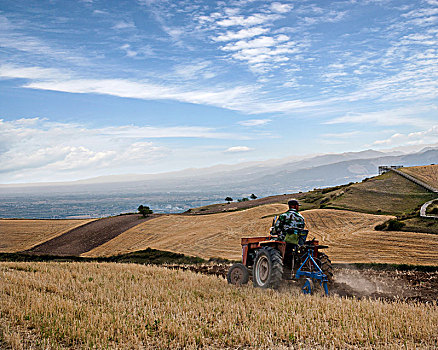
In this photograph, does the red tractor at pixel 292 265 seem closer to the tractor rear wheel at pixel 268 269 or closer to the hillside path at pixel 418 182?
the tractor rear wheel at pixel 268 269

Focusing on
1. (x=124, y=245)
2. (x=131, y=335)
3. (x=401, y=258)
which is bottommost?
(x=124, y=245)

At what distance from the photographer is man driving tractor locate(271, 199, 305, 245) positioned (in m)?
10.0

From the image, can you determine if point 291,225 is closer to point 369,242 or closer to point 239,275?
point 239,275

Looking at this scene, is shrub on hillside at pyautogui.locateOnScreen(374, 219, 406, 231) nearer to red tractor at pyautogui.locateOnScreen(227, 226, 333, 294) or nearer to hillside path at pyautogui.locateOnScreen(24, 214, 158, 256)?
red tractor at pyautogui.locateOnScreen(227, 226, 333, 294)

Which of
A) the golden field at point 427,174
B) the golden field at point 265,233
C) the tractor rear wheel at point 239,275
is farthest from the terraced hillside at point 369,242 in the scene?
the golden field at point 427,174

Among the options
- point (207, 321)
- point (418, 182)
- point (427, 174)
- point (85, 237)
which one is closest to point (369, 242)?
point (207, 321)

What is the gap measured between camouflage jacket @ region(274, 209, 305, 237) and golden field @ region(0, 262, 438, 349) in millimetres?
1686

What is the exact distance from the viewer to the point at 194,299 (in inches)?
363

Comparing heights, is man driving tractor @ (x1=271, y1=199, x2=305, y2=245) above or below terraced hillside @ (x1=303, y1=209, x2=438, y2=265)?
above

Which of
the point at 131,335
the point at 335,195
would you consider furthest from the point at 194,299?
the point at 335,195

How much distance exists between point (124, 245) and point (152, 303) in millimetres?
28922

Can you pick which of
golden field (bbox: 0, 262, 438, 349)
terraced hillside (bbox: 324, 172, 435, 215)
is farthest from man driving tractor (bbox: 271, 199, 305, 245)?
terraced hillside (bbox: 324, 172, 435, 215)

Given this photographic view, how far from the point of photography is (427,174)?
44656 mm

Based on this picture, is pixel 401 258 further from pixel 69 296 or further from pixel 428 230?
pixel 69 296
